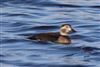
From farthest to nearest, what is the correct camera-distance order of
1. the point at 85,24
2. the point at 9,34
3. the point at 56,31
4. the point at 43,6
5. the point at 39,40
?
the point at 43,6
the point at 85,24
the point at 56,31
the point at 9,34
the point at 39,40

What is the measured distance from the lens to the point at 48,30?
16656mm

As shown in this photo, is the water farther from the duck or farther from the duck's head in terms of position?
the duck's head

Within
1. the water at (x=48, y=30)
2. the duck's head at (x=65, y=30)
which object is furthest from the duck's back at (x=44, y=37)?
the duck's head at (x=65, y=30)

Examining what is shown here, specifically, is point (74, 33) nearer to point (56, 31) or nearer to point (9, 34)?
point (56, 31)

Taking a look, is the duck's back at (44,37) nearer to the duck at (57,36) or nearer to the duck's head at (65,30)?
the duck at (57,36)

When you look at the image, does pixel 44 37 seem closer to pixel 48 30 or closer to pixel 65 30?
pixel 65 30

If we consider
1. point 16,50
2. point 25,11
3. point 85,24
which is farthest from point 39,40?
point 25,11

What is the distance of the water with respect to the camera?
12805 mm

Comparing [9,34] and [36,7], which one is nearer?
[9,34]

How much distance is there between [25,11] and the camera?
1955 cm

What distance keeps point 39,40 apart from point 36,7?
645cm

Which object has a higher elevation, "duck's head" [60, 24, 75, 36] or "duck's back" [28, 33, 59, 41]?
"duck's head" [60, 24, 75, 36]

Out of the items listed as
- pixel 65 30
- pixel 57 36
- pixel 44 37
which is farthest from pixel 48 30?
pixel 44 37

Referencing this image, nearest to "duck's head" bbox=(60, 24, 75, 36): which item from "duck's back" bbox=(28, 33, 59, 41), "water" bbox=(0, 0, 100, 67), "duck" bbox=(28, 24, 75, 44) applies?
"duck" bbox=(28, 24, 75, 44)
